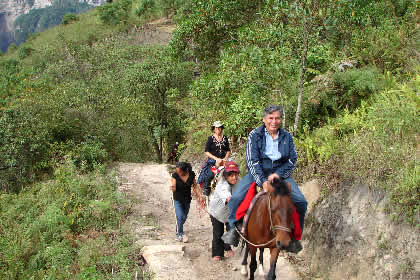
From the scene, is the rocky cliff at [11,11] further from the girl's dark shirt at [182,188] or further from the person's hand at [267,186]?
the person's hand at [267,186]

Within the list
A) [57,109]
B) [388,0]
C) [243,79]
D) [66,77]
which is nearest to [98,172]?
[57,109]

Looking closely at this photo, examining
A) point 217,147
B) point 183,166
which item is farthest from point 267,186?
point 217,147

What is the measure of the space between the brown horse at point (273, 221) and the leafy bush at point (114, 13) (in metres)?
60.0

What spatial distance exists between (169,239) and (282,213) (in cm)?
443

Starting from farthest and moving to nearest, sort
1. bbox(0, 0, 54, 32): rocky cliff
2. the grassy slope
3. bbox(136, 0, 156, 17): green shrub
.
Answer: bbox(0, 0, 54, 32): rocky cliff, bbox(136, 0, 156, 17): green shrub, the grassy slope

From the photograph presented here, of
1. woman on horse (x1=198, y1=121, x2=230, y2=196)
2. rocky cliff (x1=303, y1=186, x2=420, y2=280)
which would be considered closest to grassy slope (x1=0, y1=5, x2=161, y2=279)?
woman on horse (x1=198, y1=121, x2=230, y2=196)

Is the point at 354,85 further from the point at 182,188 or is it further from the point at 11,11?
the point at 11,11

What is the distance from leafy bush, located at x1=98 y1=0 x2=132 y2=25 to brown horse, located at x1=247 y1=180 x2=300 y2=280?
60.0 m

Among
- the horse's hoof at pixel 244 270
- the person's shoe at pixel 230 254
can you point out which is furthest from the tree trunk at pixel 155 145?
the horse's hoof at pixel 244 270

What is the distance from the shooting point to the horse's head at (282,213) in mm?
4504

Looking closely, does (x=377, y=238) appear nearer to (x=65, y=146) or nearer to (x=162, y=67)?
(x=65, y=146)

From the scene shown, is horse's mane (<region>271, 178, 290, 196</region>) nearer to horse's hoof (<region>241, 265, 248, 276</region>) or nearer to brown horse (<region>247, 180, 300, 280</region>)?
brown horse (<region>247, 180, 300, 280</region>)

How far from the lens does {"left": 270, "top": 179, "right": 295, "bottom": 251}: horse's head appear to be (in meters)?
4.50

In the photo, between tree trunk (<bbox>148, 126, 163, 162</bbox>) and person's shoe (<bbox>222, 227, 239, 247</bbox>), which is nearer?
person's shoe (<bbox>222, 227, 239, 247</bbox>)
